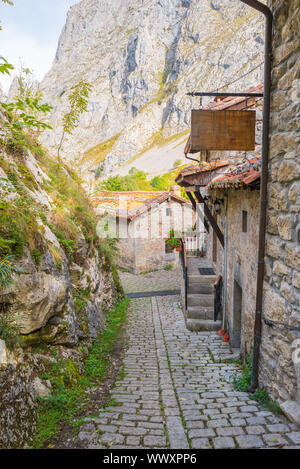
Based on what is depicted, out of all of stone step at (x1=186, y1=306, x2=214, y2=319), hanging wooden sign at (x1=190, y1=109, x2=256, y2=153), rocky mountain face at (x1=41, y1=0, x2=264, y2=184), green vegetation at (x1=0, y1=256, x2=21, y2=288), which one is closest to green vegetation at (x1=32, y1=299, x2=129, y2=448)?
green vegetation at (x1=0, y1=256, x2=21, y2=288)

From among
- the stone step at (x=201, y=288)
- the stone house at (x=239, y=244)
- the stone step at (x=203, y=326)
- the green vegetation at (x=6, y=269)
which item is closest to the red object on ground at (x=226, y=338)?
the stone house at (x=239, y=244)

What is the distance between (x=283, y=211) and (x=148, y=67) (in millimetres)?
120488

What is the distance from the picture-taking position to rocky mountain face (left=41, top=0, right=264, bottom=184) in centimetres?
8525

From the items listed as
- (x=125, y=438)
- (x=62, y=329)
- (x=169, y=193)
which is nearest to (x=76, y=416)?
(x=125, y=438)

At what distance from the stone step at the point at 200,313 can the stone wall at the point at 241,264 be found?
1.08 m

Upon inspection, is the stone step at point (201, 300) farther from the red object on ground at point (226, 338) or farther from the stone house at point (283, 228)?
the stone house at point (283, 228)

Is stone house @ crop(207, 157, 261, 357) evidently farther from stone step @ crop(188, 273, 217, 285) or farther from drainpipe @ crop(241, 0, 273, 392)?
stone step @ crop(188, 273, 217, 285)

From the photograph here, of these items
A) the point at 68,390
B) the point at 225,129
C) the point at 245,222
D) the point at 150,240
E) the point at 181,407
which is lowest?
the point at 181,407

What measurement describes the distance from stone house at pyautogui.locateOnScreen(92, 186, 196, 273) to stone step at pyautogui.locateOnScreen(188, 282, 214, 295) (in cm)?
987

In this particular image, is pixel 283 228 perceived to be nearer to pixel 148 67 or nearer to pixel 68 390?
pixel 68 390

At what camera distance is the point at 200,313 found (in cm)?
902

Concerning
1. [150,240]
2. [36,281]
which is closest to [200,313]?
[36,281]

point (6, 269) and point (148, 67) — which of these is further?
point (148, 67)

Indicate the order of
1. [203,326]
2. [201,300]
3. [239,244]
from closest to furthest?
[239,244], [203,326], [201,300]
